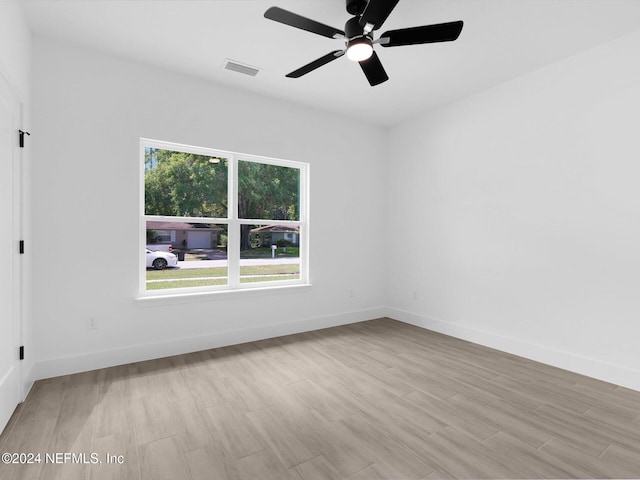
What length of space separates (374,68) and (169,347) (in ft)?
11.1

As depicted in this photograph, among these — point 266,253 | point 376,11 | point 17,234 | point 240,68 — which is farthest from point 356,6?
point 17,234

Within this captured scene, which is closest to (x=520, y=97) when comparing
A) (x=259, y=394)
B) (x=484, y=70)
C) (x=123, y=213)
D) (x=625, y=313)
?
(x=484, y=70)

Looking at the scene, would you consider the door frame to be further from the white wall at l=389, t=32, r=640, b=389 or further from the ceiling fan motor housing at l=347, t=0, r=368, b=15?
the white wall at l=389, t=32, r=640, b=389

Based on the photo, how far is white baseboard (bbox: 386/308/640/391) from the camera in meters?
2.88

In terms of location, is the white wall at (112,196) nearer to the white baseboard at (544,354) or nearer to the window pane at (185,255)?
the window pane at (185,255)

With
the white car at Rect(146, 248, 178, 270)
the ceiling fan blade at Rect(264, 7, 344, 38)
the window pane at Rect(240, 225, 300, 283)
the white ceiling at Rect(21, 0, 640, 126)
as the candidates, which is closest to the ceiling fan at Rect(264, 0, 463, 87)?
the ceiling fan blade at Rect(264, 7, 344, 38)

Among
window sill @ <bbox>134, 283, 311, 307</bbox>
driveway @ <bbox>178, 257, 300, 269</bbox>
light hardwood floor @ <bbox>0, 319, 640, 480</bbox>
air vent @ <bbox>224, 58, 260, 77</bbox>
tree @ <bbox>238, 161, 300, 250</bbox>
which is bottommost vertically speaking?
light hardwood floor @ <bbox>0, 319, 640, 480</bbox>

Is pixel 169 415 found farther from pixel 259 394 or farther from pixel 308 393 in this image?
pixel 308 393

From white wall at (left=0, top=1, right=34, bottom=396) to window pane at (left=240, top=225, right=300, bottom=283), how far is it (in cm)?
202

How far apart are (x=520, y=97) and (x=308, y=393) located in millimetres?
3778

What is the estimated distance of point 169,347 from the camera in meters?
3.49

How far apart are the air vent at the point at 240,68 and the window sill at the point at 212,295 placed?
246 cm

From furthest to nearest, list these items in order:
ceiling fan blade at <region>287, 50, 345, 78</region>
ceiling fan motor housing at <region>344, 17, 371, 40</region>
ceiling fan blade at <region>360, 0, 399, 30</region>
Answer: ceiling fan blade at <region>287, 50, 345, 78</region> < ceiling fan motor housing at <region>344, 17, 371, 40</region> < ceiling fan blade at <region>360, 0, 399, 30</region>

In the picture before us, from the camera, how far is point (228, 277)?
13.1ft
